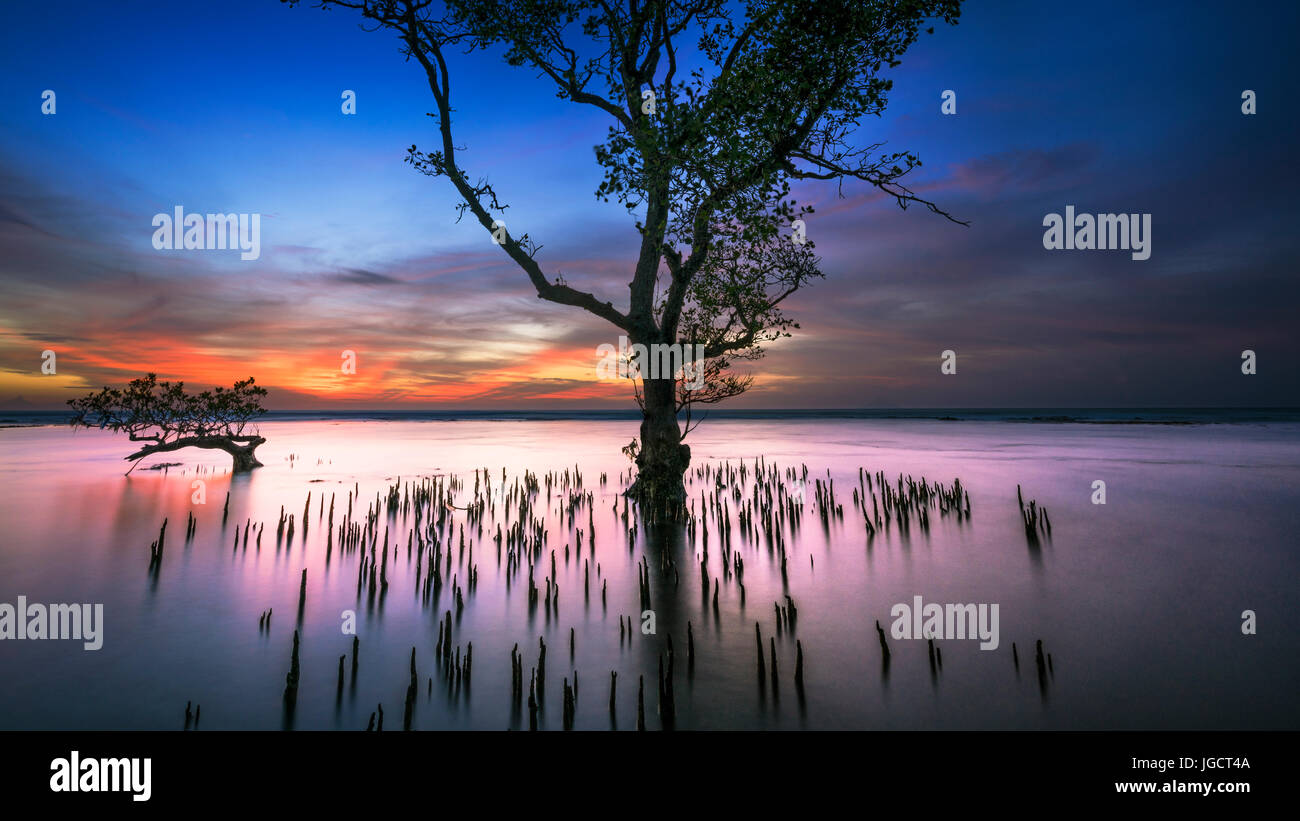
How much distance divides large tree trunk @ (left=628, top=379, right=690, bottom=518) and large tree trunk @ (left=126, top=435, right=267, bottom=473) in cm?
1668

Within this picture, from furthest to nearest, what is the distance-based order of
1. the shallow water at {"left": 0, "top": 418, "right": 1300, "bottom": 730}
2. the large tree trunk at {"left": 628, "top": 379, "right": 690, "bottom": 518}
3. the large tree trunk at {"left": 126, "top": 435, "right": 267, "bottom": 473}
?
the large tree trunk at {"left": 126, "top": 435, "right": 267, "bottom": 473}, the large tree trunk at {"left": 628, "top": 379, "right": 690, "bottom": 518}, the shallow water at {"left": 0, "top": 418, "right": 1300, "bottom": 730}

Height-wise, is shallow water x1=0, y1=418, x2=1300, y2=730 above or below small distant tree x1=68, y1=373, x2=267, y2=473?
below

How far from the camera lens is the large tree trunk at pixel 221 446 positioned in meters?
22.0

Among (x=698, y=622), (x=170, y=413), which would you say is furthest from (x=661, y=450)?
(x=170, y=413)

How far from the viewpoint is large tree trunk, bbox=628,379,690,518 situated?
16.2 meters

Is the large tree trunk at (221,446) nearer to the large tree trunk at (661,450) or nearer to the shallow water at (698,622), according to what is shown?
the shallow water at (698,622)

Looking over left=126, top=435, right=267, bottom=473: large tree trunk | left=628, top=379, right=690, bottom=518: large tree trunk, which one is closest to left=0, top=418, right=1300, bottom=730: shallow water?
left=628, top=379, right=690, bottom=518: large tree trunk

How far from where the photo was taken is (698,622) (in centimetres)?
834

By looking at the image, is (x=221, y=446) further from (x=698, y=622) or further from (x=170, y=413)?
(x=698, y=622)

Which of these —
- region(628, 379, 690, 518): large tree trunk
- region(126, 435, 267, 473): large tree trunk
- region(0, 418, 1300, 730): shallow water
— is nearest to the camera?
region(0, 418, 1300, 730): shallow water

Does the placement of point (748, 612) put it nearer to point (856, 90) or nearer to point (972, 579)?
point (972, 579)

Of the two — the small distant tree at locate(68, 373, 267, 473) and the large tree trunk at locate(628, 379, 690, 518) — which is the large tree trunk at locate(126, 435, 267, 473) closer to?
the small distant tree at locate(68, 373, 267, 473)

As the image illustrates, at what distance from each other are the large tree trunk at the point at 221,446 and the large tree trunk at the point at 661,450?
16683 millimetres
